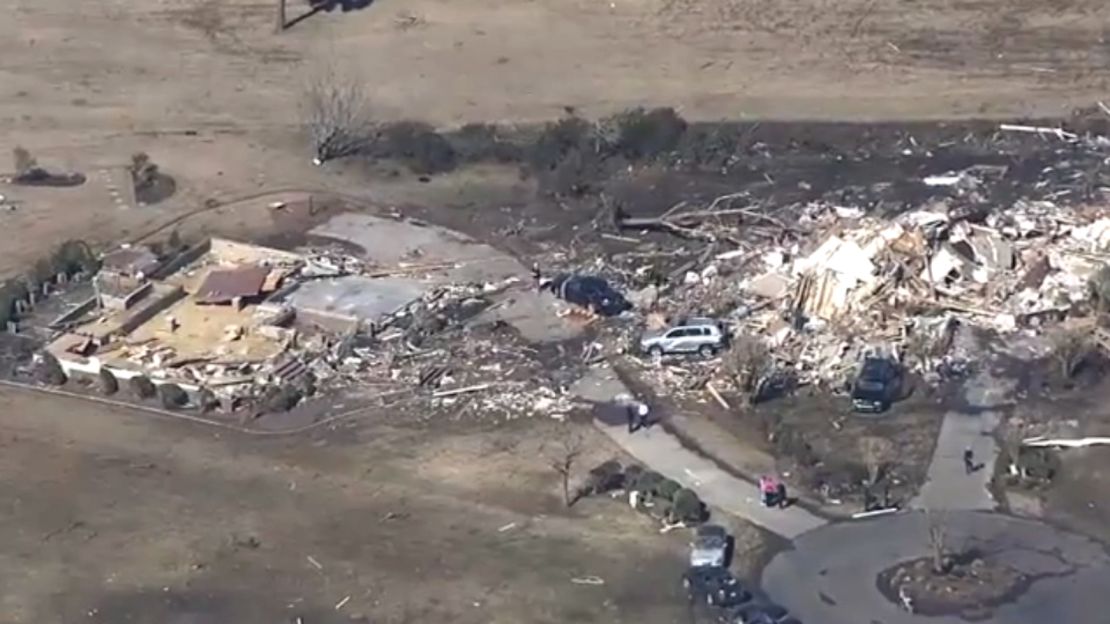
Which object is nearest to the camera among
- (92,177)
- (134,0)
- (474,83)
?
(92,177)

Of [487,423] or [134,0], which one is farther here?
[134,0]

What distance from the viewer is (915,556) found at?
1989 inches

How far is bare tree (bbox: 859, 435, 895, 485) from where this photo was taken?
5378cm

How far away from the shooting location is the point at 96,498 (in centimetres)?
5503

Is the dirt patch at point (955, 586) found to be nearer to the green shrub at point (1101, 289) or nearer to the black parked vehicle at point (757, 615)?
the black parked vehicle at point (757, 615)

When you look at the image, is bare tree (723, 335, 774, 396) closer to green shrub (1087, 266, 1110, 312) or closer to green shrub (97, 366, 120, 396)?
green shrub (1087, 266, 1110, 312)

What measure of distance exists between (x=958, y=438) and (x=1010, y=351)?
472cm

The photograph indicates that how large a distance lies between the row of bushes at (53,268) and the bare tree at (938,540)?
2633 cm

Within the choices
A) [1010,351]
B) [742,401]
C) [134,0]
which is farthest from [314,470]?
[134,0]

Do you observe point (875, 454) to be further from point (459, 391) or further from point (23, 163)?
point (23, 163)

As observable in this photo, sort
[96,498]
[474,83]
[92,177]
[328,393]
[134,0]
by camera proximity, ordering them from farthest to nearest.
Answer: [134,0], [474,83], [92,177], [328,393], [96,498]

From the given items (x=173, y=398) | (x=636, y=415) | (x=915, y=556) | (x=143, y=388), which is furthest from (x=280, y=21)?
(x=915, y=556)

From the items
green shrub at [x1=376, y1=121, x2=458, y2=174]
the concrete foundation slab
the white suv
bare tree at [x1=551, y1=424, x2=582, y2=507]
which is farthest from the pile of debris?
green shrub at [x1=376, y1=121, x2=458, y2=174]

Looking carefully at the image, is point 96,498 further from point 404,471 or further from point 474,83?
point 474,83
